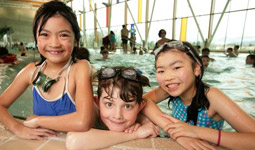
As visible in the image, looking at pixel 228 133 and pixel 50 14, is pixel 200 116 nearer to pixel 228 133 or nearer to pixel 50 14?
pixel 228 133

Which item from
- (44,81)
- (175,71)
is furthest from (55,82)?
(175,71)

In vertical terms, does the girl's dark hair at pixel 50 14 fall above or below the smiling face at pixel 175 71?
above

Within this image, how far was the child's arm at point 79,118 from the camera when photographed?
1312mm

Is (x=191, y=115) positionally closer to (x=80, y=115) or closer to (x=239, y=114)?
(x=239, y=114)

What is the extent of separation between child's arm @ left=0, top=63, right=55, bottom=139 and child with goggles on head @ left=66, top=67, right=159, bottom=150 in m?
0.30

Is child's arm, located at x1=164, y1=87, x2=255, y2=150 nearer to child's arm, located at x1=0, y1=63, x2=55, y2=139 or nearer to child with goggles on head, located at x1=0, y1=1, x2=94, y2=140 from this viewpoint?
child with goggles on head, located at x1=0, y1=1, x2=94, y2=140

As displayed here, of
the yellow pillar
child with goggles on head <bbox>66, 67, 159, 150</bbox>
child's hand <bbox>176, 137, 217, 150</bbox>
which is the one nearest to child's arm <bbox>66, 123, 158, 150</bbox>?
child with goggles on head <bbox>66, 67, 159, 150</bbox>

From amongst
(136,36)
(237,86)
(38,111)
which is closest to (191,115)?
(38,111)

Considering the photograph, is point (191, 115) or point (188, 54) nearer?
point (188, 54)

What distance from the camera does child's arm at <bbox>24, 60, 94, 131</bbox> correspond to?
1312 millimetres

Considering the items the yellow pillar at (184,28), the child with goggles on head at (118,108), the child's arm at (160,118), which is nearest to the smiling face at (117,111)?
the child with goggles on head at (118,108)

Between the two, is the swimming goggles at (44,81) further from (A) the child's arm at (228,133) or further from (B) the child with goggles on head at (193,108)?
(A) the child's arm at (228,133)

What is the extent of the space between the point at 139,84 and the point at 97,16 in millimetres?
20898

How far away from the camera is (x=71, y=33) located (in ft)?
4.92
